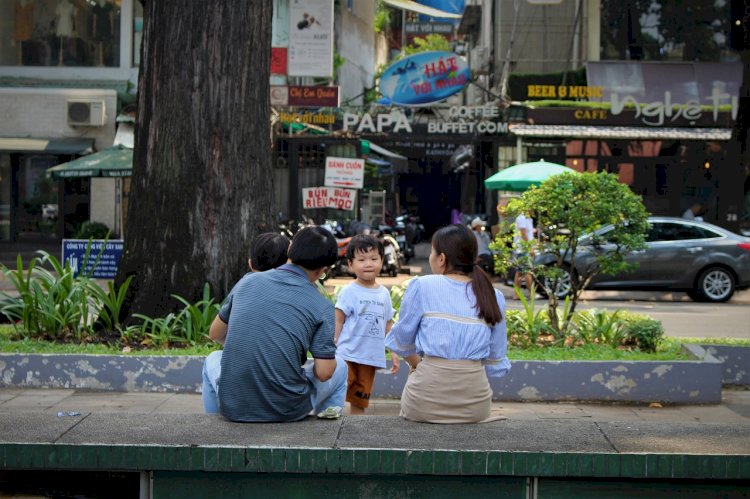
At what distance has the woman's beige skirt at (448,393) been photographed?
5.10 m

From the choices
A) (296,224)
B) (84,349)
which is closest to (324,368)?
(84,349)

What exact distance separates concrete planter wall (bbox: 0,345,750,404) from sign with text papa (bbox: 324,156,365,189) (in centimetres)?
1378

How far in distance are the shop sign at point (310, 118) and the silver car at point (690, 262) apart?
7.55m

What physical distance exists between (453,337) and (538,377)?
4096 millimetres

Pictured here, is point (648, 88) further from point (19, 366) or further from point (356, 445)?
point (356, 445)

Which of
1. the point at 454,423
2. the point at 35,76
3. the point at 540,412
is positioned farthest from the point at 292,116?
the point at 454,423

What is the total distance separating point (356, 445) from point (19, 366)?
18.9ft

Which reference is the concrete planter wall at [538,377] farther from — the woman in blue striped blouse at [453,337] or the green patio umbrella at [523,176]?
the green patio umbrella at [523,176]

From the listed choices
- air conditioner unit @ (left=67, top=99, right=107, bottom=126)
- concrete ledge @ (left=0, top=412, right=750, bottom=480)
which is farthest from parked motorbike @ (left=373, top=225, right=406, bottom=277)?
concrete ledge @ (left=0, top=412, right=750, bottom=480)

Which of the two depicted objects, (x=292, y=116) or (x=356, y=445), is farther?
(x=292, y=116)

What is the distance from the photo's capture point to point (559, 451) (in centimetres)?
407

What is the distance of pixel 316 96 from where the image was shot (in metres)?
22.3

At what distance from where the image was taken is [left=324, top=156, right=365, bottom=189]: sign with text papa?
74.2 feet

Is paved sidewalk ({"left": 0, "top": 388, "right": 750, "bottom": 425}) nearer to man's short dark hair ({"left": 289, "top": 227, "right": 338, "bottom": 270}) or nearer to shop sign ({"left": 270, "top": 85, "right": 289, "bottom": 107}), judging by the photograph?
man's short dark hair ({"left": 289, "top": 227, "right": 338, "bottom": 270})
